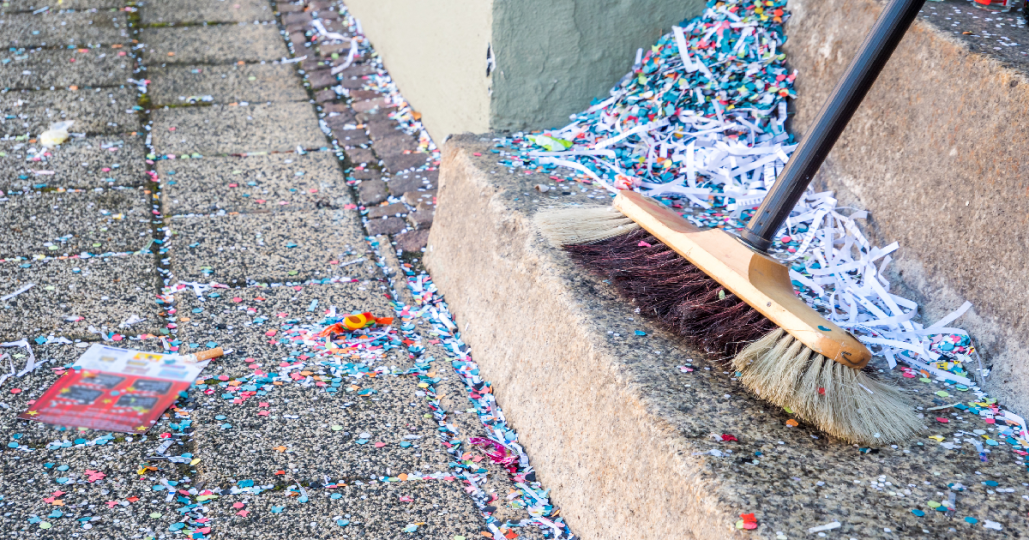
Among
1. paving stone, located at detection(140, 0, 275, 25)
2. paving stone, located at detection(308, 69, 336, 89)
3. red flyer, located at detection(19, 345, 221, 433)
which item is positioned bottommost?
red flyer, located at detection(19, 345, 221, 433)

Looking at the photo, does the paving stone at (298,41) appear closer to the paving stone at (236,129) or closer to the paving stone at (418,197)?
the paving stone at (236,129)

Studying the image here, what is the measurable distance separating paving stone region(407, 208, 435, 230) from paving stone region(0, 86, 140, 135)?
1364 mm

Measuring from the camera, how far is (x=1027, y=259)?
1.57 metres

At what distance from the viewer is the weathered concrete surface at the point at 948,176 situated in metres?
1.62

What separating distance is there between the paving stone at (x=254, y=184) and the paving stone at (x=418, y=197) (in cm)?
22

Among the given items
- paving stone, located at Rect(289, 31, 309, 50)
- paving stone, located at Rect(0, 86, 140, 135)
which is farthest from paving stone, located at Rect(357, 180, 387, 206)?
paving stone, located at Rect(289, 31, 309, 50)

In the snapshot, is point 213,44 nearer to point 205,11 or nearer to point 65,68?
point 205,11

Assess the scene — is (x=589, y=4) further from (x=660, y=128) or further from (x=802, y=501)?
(x=802, y=501)

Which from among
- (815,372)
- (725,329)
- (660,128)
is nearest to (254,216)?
(660,128)

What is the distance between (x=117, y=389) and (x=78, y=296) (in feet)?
1.60

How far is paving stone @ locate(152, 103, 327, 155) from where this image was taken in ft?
10.7

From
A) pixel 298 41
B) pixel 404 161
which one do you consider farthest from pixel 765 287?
pixel 298 41

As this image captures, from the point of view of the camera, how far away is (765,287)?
160 centimetres

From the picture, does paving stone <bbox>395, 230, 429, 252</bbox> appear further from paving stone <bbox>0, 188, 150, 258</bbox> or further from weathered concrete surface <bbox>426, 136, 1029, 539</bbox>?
paving stone <bbox>0, 188, 150, 258</bbox>
